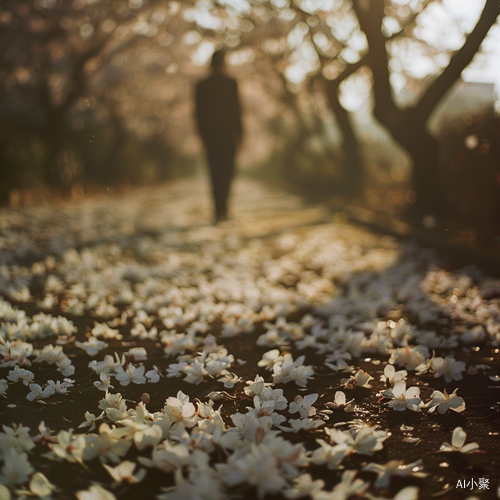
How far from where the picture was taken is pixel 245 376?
272 centimetres

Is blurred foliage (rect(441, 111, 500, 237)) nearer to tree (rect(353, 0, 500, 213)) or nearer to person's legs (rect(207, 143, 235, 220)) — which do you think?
tree (rect(353, 0, 500, 213))

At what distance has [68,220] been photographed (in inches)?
396

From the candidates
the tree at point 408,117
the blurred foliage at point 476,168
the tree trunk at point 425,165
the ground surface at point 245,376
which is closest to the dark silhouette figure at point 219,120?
the tree at point 408,117

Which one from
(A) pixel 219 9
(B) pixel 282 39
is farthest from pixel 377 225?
(B) pixel 282 39

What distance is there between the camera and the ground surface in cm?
164

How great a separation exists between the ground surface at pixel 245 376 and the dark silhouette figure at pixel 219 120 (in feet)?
10.9

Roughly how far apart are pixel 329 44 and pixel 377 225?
849 centimetres

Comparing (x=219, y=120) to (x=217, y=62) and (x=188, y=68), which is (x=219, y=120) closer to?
(x=217, y=62)

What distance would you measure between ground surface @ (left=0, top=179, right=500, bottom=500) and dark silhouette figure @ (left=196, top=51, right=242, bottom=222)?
332 cm

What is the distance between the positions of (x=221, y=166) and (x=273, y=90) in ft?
43.9

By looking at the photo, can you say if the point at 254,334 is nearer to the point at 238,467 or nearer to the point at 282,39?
the point at 238,467

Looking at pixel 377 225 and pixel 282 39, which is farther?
pixel 282 39

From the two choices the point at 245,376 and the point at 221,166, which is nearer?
the point at 245,376

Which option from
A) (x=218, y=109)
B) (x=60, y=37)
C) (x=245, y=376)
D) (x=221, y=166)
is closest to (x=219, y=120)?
(x=218, y=109)
